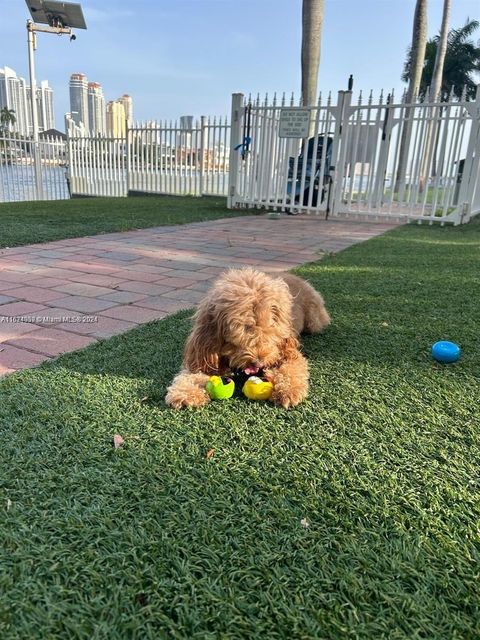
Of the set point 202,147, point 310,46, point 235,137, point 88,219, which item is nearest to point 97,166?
point 202,147

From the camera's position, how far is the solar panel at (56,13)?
16.4m

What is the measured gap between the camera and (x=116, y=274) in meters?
4.92

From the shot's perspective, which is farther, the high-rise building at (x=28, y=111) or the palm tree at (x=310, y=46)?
the high-rise building at (x=28, y=111)

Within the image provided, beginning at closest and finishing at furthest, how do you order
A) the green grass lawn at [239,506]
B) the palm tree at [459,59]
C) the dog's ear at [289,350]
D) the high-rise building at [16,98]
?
the green grass lawn at [239,506] < the dog's ear at [289,350] < the high-rise building at [16,98] < the palm tree at [459,59]

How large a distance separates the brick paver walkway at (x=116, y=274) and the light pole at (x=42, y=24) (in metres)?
10.1

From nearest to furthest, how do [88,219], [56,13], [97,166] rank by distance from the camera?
1. [88,219]
2. [56,13]
3. [97,166]

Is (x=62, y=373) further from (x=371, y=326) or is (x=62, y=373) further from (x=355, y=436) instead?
(x=371, y=326)

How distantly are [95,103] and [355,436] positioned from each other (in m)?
29.8

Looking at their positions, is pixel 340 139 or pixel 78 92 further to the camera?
pixel 78 92

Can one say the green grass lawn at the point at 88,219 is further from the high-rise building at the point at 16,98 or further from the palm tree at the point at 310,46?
the high-rise building at the point at 16,98

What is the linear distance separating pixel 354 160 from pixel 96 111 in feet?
60.9

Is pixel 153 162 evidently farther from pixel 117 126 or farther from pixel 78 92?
pixel 78 92

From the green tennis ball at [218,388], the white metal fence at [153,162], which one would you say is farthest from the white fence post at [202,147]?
the green tennis ball at [218,388]

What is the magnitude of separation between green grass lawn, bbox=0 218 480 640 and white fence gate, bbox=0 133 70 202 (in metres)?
15.2
